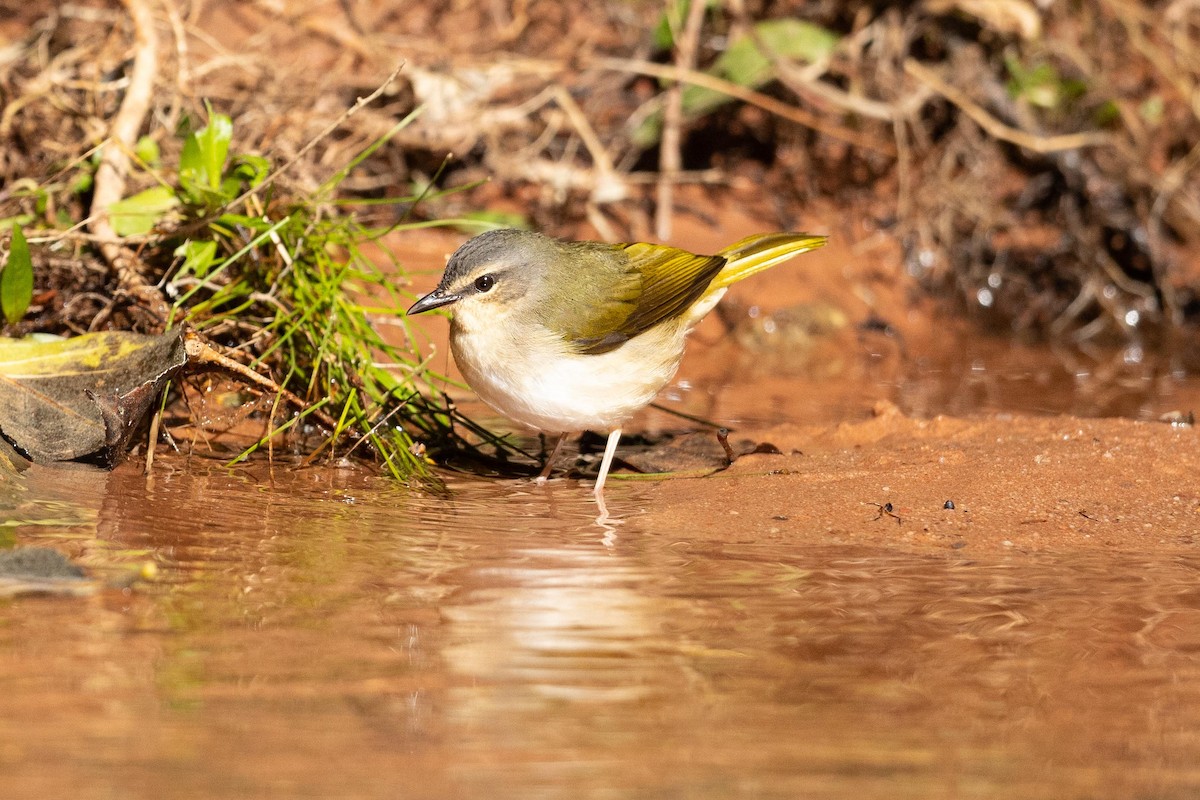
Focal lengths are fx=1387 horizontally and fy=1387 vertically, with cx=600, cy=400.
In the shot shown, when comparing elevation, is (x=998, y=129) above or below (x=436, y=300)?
above

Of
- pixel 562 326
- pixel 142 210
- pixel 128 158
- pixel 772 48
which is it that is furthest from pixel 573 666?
pixel 772 48

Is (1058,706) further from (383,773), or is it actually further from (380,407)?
(380,407)

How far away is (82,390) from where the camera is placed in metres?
4.71

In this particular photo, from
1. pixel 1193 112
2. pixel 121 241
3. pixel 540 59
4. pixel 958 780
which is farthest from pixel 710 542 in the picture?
pixel 1193 112

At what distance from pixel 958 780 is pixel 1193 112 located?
8.19 m

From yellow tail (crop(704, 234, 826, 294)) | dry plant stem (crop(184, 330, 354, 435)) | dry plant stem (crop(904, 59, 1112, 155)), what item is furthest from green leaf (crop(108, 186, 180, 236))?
dry plant stem (crop(904, 59, 1112, 155))

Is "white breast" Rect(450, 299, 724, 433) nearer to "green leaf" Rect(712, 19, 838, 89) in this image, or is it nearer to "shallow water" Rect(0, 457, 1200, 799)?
"shallow water" Rect(0, 457, 1200, 799)

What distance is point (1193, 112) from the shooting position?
947 centimetres

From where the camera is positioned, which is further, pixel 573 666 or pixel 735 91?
pixel 735 91

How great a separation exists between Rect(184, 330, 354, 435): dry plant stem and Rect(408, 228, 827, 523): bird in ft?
2.03

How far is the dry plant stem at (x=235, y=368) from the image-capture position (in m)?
4.89

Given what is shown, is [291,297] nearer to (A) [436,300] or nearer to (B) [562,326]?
(A) [436,300]

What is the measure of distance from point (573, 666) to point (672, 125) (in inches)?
249

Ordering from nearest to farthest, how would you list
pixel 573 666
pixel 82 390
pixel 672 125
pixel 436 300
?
pixel 573 666, pixel 82 390, pixel 436 300, pixel 672 125
